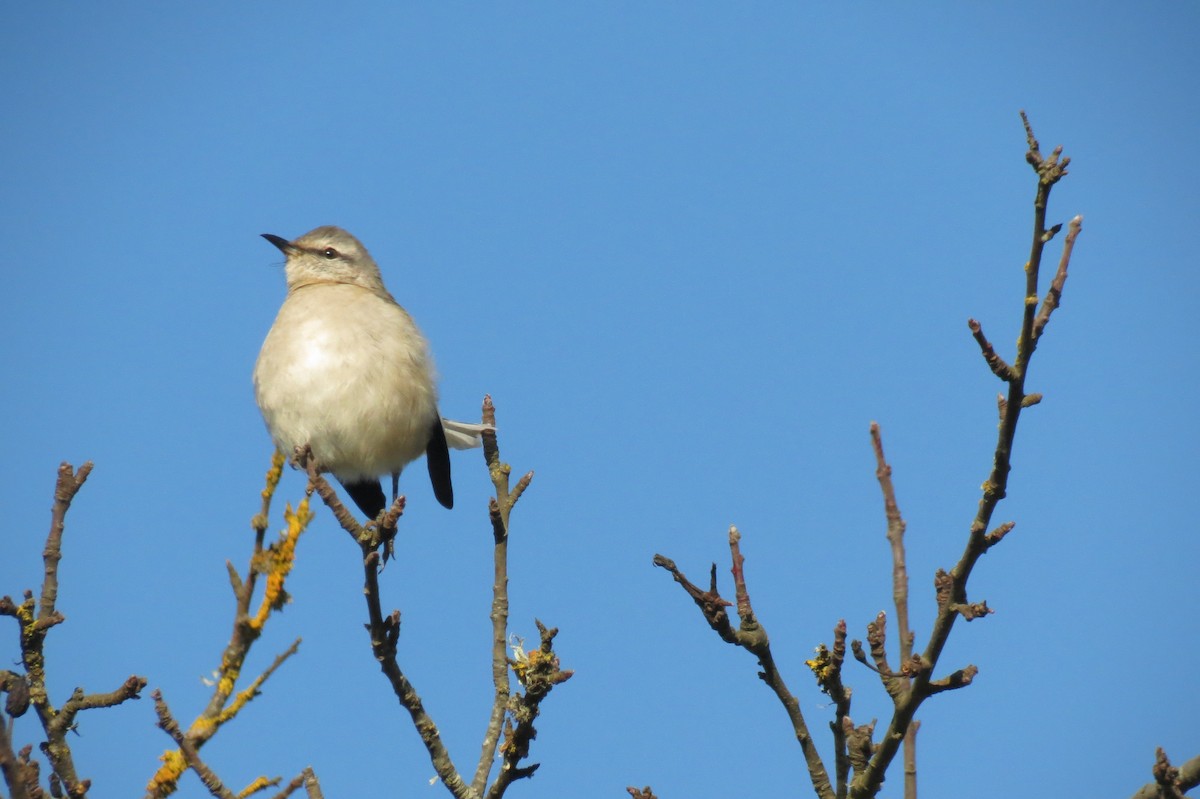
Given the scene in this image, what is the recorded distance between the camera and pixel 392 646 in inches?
150

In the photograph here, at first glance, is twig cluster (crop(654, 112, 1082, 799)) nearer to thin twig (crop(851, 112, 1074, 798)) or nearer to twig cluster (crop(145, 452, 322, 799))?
thin twig (crop(851, 112, 1074, 798))

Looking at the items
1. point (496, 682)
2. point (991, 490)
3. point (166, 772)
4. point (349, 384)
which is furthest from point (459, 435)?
point (991, 490)

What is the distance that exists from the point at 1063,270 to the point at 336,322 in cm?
424

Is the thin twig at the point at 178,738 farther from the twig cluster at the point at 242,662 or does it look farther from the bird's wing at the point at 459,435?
the bird's wing at the point at 459,435

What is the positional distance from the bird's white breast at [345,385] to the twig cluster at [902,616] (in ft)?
10.4

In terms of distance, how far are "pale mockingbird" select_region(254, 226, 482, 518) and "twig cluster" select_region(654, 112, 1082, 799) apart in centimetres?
319

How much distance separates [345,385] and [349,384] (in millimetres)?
22

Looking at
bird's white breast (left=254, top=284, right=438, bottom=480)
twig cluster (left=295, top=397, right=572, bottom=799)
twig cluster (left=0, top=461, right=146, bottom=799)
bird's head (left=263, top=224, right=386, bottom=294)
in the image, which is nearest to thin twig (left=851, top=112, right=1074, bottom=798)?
twig cluster (left=295, top=397, right=572, bottom=799)

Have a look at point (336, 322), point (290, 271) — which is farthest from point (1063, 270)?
point (290, 271)

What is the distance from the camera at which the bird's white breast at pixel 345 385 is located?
596 cm

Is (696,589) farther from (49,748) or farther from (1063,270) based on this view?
(49,748)

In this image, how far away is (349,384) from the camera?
19.6 feet

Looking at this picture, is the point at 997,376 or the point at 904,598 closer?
the point at 997,376

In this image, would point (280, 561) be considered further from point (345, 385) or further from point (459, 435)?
point (459, 435)
